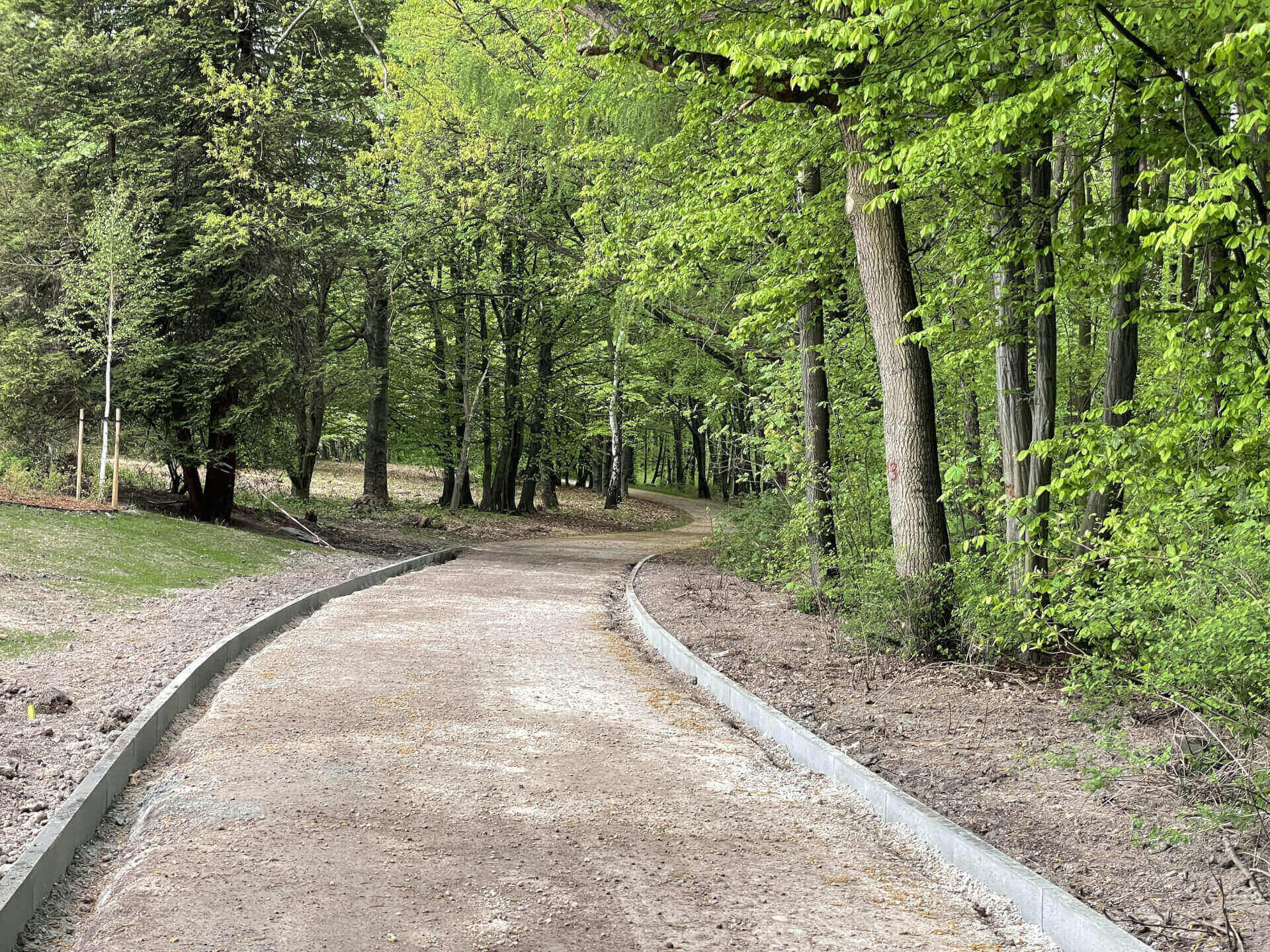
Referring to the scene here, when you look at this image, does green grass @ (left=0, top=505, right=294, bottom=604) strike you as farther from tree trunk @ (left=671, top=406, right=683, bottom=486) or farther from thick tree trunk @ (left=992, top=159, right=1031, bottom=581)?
tree trunk @ (left=671, top=406, right=683, bottom=486)

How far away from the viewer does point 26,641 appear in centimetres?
892

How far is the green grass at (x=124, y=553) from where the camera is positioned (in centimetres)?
1235

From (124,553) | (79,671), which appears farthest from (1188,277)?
(124,553)

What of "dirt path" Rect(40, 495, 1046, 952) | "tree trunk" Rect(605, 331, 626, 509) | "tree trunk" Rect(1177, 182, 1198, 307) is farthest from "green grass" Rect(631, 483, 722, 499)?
"dirt path" Rect(40, 495, 1046, 952)

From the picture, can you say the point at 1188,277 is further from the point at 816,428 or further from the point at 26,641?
the point at 26,641

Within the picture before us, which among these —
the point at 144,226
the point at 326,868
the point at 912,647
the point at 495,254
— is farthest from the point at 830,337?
the point at 495,254

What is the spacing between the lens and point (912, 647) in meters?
9.41

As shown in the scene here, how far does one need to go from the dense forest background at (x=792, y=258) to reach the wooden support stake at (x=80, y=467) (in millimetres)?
388

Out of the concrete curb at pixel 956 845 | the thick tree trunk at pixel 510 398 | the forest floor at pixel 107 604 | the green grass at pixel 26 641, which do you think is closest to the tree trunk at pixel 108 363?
the forest floor at pixel 107 604

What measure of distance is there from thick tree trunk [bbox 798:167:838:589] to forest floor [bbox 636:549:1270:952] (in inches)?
71.7

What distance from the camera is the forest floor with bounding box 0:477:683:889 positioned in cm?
583

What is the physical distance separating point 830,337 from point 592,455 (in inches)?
1053

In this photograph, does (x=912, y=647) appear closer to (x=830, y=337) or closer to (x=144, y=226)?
(x=830, y=337)

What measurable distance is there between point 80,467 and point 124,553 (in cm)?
452
